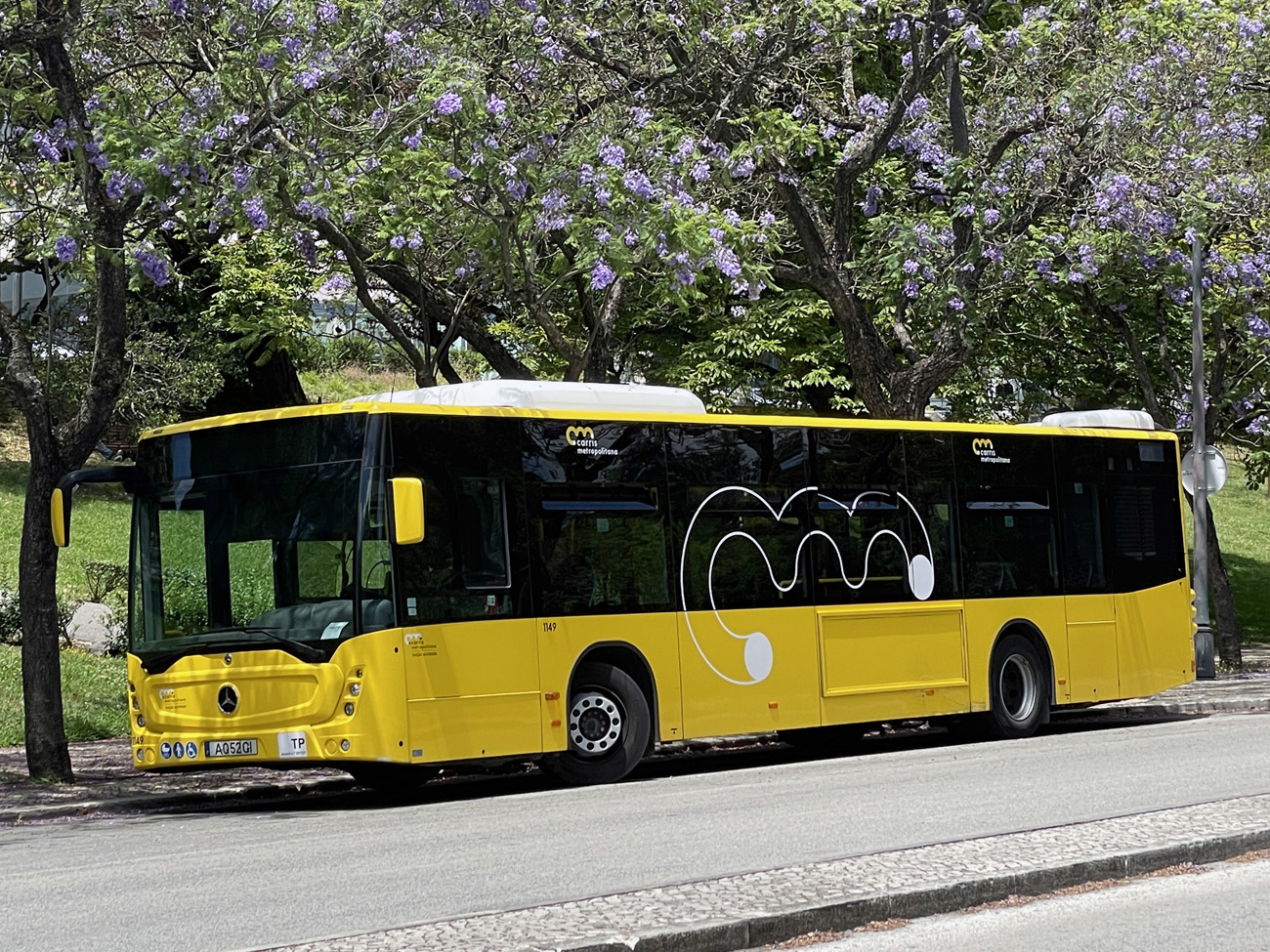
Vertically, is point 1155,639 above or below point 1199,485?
below

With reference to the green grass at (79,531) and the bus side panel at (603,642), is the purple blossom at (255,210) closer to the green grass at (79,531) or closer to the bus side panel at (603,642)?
the bus side panel at (603,642)

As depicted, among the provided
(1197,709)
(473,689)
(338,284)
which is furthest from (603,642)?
(1197,709)

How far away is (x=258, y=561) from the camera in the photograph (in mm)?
13656

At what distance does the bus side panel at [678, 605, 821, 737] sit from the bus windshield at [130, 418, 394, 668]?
10.9 feet

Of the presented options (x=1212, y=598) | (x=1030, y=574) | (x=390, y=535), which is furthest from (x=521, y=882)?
(x=1212, y=598)

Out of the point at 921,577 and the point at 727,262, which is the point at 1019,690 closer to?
the point at 921,577

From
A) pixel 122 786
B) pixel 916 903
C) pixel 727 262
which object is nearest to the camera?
pixel 916 903

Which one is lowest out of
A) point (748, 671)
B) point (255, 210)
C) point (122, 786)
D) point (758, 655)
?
point (122, 786)

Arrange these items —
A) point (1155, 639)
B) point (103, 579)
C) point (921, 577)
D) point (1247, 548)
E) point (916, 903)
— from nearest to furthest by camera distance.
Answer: point (916, 903)
point (921, 577)
point (1155, 639)
point (103, 579)
point (1247, 548)

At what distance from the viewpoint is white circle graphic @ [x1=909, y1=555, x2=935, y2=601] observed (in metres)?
17.7

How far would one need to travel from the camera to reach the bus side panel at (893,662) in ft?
54.9

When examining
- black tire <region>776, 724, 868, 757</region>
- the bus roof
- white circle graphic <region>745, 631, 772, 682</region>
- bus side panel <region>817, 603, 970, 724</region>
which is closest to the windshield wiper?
the bus roof

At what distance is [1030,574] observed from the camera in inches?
745

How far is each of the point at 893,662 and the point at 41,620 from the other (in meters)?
7.97
